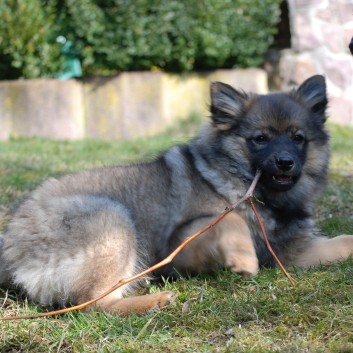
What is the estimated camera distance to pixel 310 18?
988 centimetres

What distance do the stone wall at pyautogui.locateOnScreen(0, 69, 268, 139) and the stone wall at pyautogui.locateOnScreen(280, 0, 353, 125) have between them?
1800 millimetres

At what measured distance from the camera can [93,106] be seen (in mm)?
9461

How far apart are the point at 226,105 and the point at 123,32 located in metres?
5.68

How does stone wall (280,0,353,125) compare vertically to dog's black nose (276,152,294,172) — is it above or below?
above

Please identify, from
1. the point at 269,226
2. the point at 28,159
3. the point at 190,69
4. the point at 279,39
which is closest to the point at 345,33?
the point at 279,39

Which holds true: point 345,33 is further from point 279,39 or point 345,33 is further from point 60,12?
point 60,12

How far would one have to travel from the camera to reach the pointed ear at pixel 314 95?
4059mm

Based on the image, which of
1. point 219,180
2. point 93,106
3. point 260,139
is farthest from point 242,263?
point 93,106

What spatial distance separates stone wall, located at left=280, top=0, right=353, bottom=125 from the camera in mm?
9852

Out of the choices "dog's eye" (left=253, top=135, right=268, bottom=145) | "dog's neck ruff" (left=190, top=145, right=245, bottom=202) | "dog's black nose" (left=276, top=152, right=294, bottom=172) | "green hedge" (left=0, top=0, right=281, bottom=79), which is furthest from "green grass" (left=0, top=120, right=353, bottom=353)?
"green hedge" (left=0, top=0, right=281, bottom=79)

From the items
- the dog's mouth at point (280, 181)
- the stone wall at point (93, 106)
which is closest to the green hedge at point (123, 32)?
the stone wall at point (93, 106)

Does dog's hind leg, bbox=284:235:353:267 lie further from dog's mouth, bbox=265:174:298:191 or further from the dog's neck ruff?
the dog's neck ruff

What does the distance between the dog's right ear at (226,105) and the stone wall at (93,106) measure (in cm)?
559

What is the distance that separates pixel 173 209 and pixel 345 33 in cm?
727
